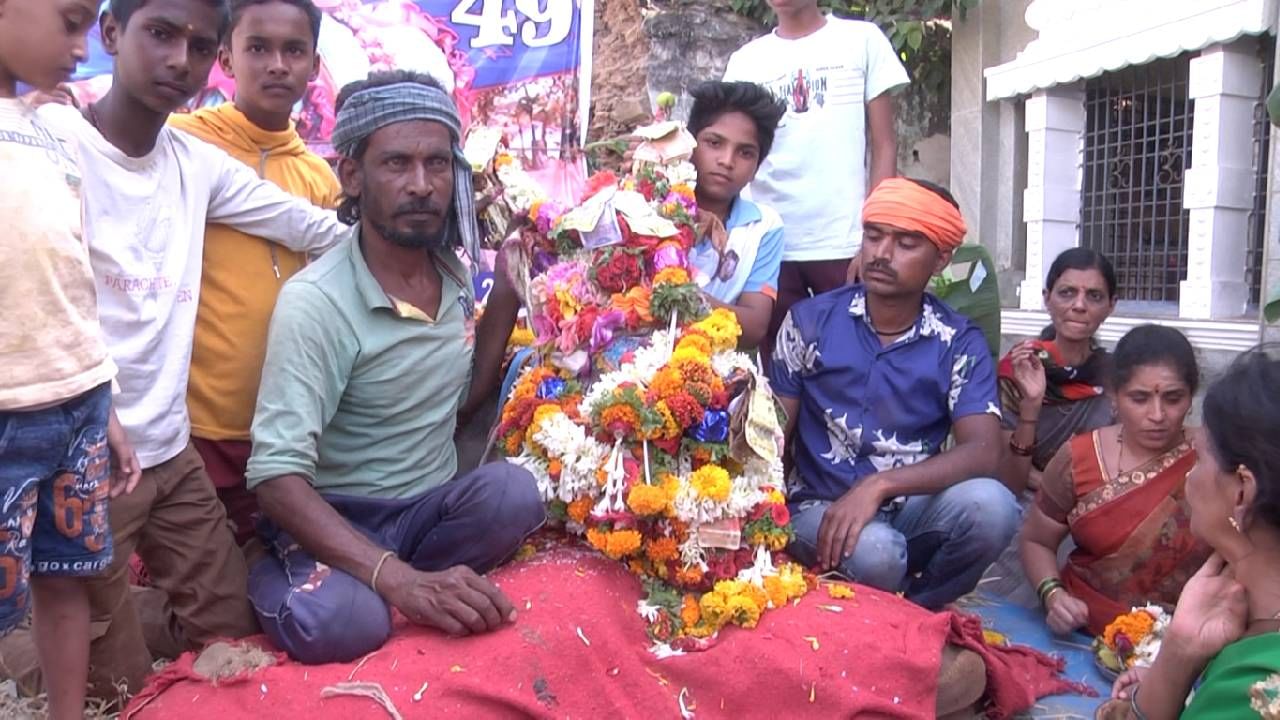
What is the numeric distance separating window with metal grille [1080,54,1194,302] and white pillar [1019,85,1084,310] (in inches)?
4.6

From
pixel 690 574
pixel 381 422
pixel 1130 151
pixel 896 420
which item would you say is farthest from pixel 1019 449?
pixel 1130 151

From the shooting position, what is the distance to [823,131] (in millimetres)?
4559

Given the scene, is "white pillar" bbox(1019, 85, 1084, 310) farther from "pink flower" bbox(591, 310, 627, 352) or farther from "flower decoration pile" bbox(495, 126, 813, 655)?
"pink flower" bbox(591, 310, 627, 352)

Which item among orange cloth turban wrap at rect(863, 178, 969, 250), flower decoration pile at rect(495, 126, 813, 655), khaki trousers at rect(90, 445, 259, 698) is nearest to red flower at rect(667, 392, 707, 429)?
flower decoration pile at rect(495, 126, 813, 655)

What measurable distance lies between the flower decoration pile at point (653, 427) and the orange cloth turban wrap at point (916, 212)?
791 millimetres

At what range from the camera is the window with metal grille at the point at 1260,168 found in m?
6.04

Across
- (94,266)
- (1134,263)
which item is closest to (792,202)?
(94,266)

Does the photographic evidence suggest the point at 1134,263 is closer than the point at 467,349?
No

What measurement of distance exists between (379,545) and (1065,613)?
2.41 m

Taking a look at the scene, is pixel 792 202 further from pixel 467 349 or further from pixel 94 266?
pixel 94 266

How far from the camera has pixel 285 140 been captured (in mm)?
3627

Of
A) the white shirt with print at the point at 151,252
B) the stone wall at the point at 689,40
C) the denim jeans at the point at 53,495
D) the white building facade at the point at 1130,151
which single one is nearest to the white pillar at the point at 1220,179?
the white building facade at the point at 1130,151

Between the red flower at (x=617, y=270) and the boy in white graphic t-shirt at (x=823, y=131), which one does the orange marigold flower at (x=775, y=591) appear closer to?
the red flower at (x=617, y=270)

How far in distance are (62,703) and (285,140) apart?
203 cm
